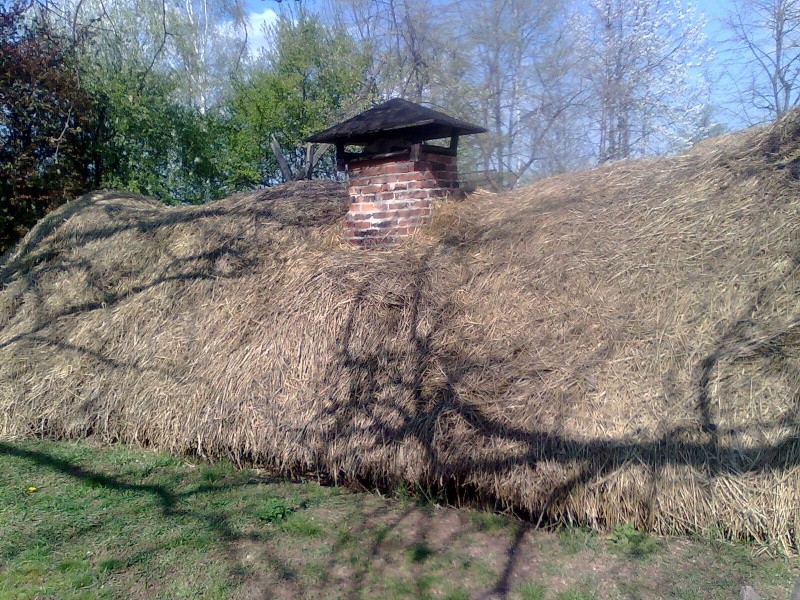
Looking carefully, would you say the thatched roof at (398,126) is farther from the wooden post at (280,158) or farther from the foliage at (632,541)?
the wooden post at (280,158)

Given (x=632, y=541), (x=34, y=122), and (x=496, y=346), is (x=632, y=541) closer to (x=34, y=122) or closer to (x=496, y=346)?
(x=496, y=346)

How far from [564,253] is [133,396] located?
391 centimetres

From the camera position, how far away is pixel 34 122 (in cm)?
983

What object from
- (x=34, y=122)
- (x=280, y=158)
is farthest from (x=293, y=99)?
(x=34, y=122)

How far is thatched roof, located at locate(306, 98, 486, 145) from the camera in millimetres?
6047

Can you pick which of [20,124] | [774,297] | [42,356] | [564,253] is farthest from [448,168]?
[20,124]

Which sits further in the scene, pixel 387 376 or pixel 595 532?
pixel 387 376

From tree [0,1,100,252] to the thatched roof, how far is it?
510 centimetres

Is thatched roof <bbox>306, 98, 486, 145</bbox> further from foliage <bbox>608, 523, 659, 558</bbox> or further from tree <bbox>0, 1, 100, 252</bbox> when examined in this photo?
tree <bbox>0, 1, 100, 252</bbox>

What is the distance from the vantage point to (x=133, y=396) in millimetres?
5922

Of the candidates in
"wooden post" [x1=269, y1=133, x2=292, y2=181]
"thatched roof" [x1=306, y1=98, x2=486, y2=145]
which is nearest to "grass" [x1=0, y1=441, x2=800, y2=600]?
"thatched roof" [x1=306, y1=98, x2=486, y2=145]

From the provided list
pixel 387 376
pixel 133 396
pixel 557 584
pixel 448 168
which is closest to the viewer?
pixel 557 584

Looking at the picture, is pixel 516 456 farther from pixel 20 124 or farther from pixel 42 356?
pixel 20 124

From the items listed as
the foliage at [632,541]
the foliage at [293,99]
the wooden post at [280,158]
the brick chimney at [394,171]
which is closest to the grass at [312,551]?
the foliage at [632,541]
